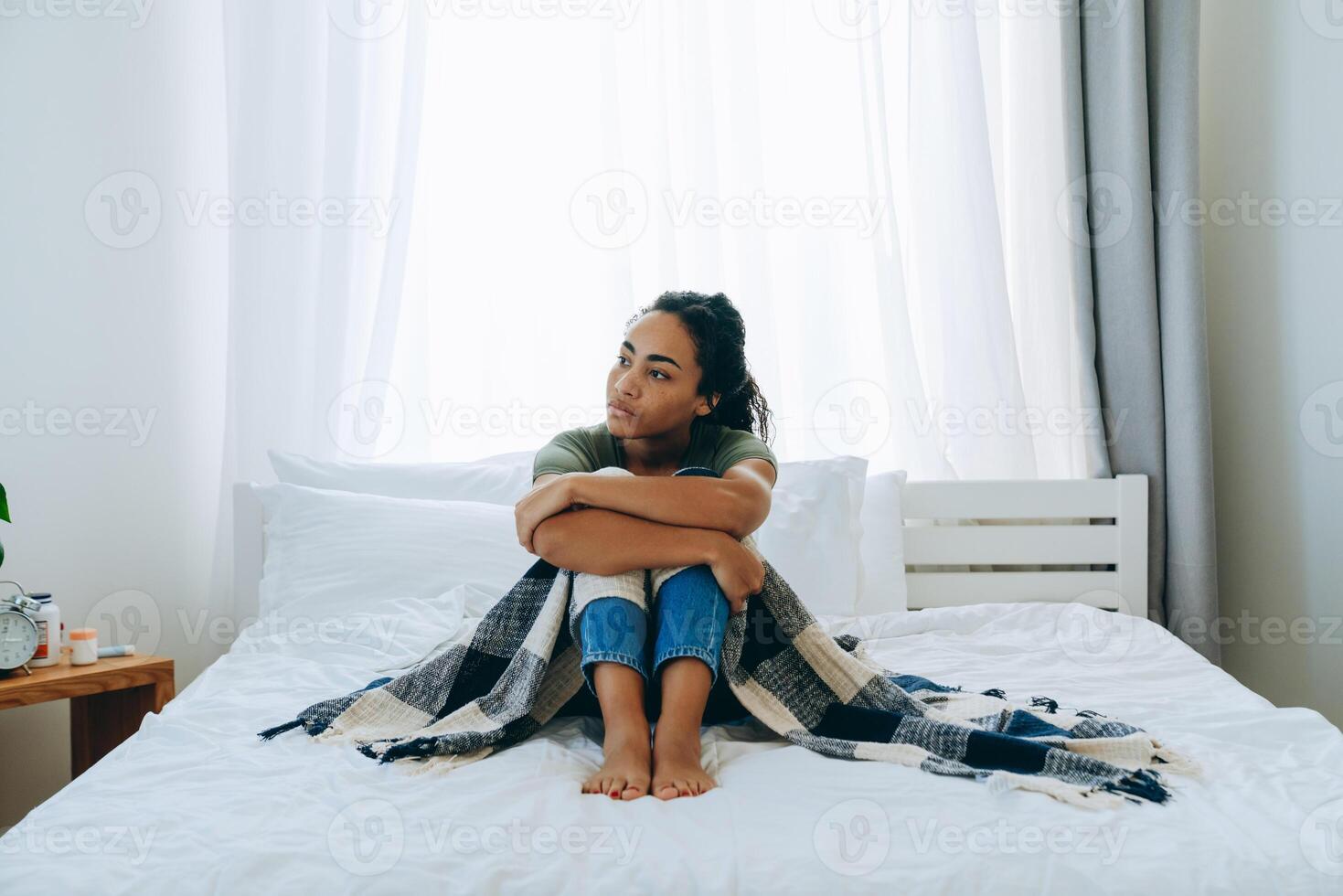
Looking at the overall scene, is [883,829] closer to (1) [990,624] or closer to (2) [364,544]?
(1) [990,624]

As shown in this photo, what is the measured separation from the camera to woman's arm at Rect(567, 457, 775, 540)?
1331 mm

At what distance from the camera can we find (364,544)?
2.02 m

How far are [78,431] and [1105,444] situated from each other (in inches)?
95.0

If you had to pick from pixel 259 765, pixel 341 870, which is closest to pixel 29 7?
pixel 259 765

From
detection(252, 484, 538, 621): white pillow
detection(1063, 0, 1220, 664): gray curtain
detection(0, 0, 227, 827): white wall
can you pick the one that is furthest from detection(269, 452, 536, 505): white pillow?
detection(1063, 0, 1220, 664): gray curtain

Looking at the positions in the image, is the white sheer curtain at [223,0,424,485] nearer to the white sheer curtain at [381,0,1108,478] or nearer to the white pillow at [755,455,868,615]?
the white sheer curtain at [381,0,1108,478]

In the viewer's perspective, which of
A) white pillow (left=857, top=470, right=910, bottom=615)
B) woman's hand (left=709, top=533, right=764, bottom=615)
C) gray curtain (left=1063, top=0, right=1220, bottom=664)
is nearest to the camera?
woman's hand (left=709, top=533, right=764, bottom=615)
